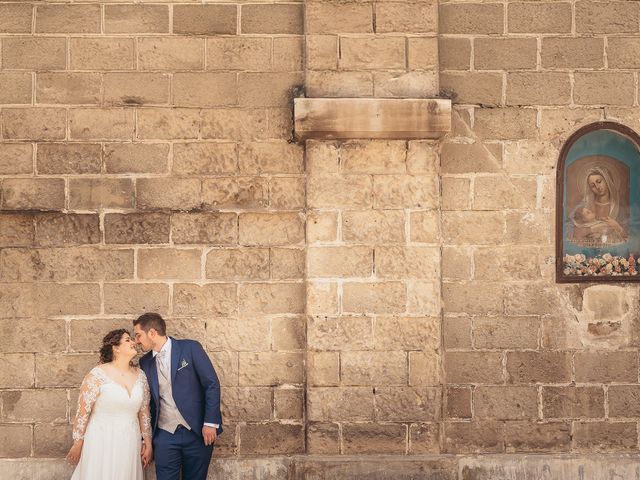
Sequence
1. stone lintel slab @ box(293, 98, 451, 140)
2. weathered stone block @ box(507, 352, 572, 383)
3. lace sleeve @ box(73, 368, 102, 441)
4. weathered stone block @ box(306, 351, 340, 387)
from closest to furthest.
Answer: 1. lace sleeve @ box(73, 368, 102, 441)
2. stone lintel slab @ box(293, 98, 451, 140)
3. weathered stone block @ box(306, 351, 340, 387)
4. weathered stone block @ box(507, 352, 572, 383)

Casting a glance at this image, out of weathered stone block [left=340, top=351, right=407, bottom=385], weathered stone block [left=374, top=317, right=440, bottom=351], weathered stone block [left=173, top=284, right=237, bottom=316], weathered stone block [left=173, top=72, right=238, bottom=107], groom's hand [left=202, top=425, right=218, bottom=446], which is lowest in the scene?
groom's hand [left=202, top=425, right=218, bottom=446]

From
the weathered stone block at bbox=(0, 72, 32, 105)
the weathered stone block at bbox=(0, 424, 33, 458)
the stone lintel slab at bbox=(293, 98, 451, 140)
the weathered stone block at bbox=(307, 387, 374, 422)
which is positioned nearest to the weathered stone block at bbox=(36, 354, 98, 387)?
the weathered stone block at bbox=(0, 424, 33, 458)

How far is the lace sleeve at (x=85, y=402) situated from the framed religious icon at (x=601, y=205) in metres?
3.62

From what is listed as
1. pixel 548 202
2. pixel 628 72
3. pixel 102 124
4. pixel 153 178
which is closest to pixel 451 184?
pixel 548 202

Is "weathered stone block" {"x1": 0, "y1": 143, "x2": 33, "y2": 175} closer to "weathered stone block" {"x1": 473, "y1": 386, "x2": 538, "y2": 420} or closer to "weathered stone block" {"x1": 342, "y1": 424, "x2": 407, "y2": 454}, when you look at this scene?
"weathered stone block" {"x1": 342, "y1": 424, "x2": 407, "y2": 454}

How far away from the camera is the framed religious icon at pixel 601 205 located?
582 cm

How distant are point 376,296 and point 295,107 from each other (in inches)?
60.0

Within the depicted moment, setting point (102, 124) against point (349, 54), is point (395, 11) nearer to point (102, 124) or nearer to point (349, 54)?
point (349, 54)

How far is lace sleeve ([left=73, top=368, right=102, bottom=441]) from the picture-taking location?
5055 mm

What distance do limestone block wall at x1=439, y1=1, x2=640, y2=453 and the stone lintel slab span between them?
0.43 meters

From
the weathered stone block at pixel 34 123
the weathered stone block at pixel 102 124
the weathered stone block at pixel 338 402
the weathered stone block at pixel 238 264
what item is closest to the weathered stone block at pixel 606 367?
the weathered stone block at pixel 338 402

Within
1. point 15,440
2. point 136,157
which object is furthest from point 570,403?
point 15,440

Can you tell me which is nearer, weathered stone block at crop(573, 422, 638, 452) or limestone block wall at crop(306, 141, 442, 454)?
limestone block wall at crop(306, 141, 442, 454)

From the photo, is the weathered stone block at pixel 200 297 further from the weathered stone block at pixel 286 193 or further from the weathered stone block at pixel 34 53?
the weathered stone block at pixel 34 53
